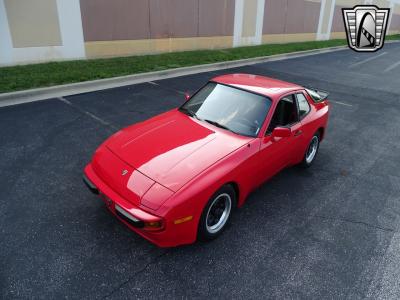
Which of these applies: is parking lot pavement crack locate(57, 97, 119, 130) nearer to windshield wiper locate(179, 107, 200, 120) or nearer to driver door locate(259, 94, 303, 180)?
windshield wiper locate(179, 107, 200, 120)

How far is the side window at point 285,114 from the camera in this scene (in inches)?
173

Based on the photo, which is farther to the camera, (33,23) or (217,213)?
(33,23)

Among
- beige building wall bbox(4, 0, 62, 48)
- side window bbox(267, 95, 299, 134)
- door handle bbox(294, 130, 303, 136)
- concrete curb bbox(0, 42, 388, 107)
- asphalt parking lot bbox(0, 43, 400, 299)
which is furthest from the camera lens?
beige building wall bbox(4, 0, 62, 48)

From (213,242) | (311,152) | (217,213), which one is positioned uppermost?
(217,213)

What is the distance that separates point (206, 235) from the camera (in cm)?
360

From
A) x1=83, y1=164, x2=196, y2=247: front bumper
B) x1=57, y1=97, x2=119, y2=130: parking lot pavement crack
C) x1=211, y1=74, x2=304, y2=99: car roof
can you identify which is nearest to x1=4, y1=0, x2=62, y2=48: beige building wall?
x1=57, y1=97, x2=119, y2=130: parking lot pavement crack

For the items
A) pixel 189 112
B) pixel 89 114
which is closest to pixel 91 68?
pixel 89 114

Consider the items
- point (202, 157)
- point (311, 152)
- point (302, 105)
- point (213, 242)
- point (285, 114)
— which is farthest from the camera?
point (311, 152)

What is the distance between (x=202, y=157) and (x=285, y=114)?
5.66ft

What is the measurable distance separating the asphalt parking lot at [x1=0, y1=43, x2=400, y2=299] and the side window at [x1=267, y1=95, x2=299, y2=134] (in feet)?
3.46

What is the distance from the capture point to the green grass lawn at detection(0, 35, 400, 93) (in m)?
8.75

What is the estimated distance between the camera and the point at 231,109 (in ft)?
14.6

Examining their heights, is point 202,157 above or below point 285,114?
below

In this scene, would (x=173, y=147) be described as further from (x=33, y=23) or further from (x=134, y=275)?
(x=33, y=23)
